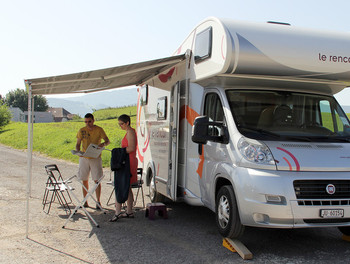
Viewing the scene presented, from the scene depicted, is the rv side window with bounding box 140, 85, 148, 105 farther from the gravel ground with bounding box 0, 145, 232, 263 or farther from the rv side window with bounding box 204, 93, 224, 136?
the rv side window with bounding box 204, 93, 224, 136

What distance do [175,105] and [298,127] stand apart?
2.01 m

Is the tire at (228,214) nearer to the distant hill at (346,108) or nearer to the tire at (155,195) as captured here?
the distant hill at (346,108)

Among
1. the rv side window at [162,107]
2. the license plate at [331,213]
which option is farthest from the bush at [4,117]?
the license plate at [331,213]

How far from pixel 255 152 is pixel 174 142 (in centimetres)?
211

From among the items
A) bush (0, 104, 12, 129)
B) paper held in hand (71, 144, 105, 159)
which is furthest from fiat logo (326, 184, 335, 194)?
bush (0, 104, 12, 129)

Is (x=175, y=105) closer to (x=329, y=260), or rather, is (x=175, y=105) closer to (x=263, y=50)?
(x=263, y=50)

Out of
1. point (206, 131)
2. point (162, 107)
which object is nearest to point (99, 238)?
point (206, 131)

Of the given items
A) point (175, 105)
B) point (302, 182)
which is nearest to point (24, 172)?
point (175, 105)

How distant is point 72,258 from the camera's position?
498cm

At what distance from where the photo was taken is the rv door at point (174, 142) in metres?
6.61

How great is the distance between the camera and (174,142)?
6.73 meters

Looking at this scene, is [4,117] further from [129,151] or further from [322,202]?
[322,202]

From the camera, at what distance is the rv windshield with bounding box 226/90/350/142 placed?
5.32 meters

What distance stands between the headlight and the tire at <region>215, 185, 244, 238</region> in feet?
1.84
